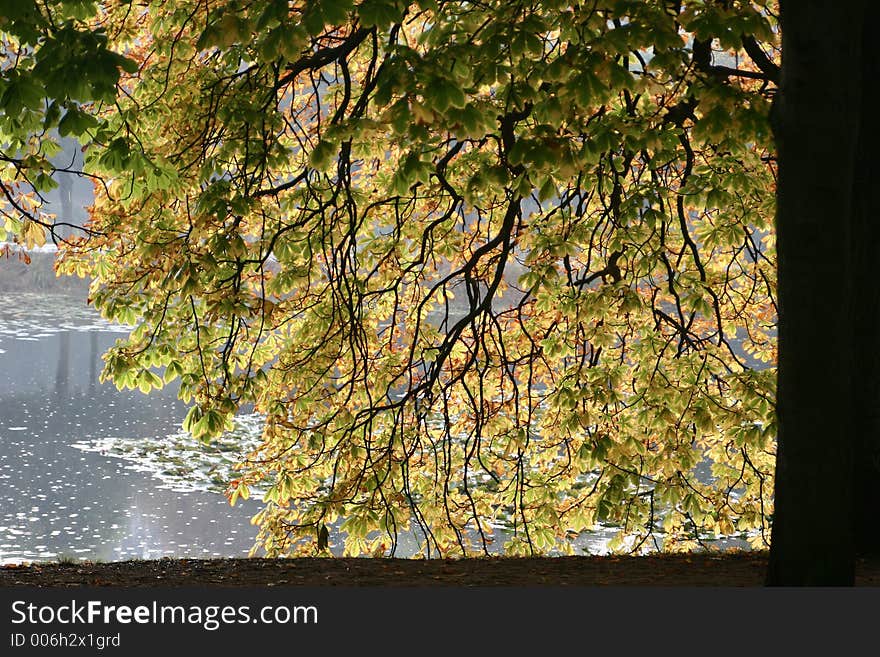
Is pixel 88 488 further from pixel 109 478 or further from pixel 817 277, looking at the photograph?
pixel 817 277

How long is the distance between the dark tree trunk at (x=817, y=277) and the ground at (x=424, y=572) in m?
0.93

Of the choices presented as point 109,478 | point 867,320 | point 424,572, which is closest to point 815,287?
→ point 867,320

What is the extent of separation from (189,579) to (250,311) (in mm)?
2490

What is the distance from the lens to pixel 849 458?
4895mm

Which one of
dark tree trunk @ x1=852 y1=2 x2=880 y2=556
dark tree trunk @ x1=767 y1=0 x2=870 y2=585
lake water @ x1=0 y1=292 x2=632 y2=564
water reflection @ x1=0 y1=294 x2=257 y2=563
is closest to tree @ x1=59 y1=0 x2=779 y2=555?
dark tree trunk @ x1=852 y1=2 x2=880 y2=556

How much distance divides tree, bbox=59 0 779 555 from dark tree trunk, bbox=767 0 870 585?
997mm

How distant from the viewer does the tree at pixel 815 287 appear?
474 centimetres

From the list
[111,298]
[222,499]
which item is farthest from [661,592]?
[222,499]

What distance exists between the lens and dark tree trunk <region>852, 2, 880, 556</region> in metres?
6.06


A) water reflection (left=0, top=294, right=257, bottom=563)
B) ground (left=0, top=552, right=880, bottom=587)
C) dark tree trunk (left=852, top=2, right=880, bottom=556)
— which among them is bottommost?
water reflection (left=0, top=294, right=257, bottom=563)

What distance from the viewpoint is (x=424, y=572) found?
638 centimetres

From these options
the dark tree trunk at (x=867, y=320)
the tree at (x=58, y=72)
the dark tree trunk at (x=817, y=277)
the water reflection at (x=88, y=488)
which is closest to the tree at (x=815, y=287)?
the dark tree trunk at (x=817, y=277)

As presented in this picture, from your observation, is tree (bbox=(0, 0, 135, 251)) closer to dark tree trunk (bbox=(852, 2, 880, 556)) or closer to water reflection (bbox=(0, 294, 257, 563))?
dark tree trunk (bbox=(852, 2, 880, 556))

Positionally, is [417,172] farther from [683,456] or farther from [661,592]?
[683,456]
